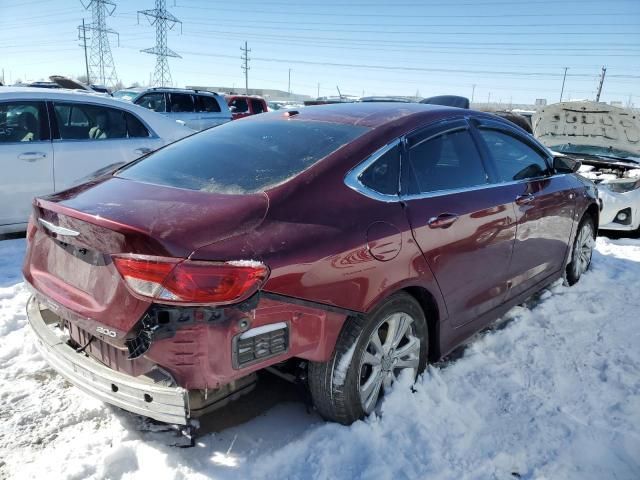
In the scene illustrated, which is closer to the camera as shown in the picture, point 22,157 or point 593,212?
point 593,212

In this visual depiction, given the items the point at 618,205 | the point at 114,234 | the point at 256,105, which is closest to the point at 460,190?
the point at 114,234

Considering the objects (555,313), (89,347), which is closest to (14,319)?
(89,347)

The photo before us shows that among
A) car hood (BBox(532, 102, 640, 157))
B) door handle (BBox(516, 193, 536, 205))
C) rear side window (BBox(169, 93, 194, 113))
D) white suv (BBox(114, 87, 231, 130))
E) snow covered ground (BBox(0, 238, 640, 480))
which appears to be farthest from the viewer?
rear side window (BBox(169, 93, 194, 113))

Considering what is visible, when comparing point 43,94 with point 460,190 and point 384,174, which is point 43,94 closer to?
point 384,174

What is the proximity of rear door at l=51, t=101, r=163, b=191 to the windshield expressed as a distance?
6151 millimetres

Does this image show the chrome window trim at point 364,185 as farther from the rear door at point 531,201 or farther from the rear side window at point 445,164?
the rear door at point 531,201

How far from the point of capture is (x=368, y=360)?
253 cm

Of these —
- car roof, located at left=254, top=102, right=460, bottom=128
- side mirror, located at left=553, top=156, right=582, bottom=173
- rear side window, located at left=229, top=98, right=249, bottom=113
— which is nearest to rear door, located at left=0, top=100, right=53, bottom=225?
car roof, located at left=254, top=102, right=460, bottom=128

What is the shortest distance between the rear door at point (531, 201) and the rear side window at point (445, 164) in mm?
192

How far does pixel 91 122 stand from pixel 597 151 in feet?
23.5

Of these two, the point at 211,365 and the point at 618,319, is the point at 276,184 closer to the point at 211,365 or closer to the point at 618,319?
the point at 211,365

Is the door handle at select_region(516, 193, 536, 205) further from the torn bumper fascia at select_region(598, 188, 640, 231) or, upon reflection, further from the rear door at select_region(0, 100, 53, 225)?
the rear door at select_region(0, 100, 53, 225)

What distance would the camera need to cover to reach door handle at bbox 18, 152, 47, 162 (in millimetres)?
5055

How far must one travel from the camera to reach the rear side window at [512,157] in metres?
3.41
